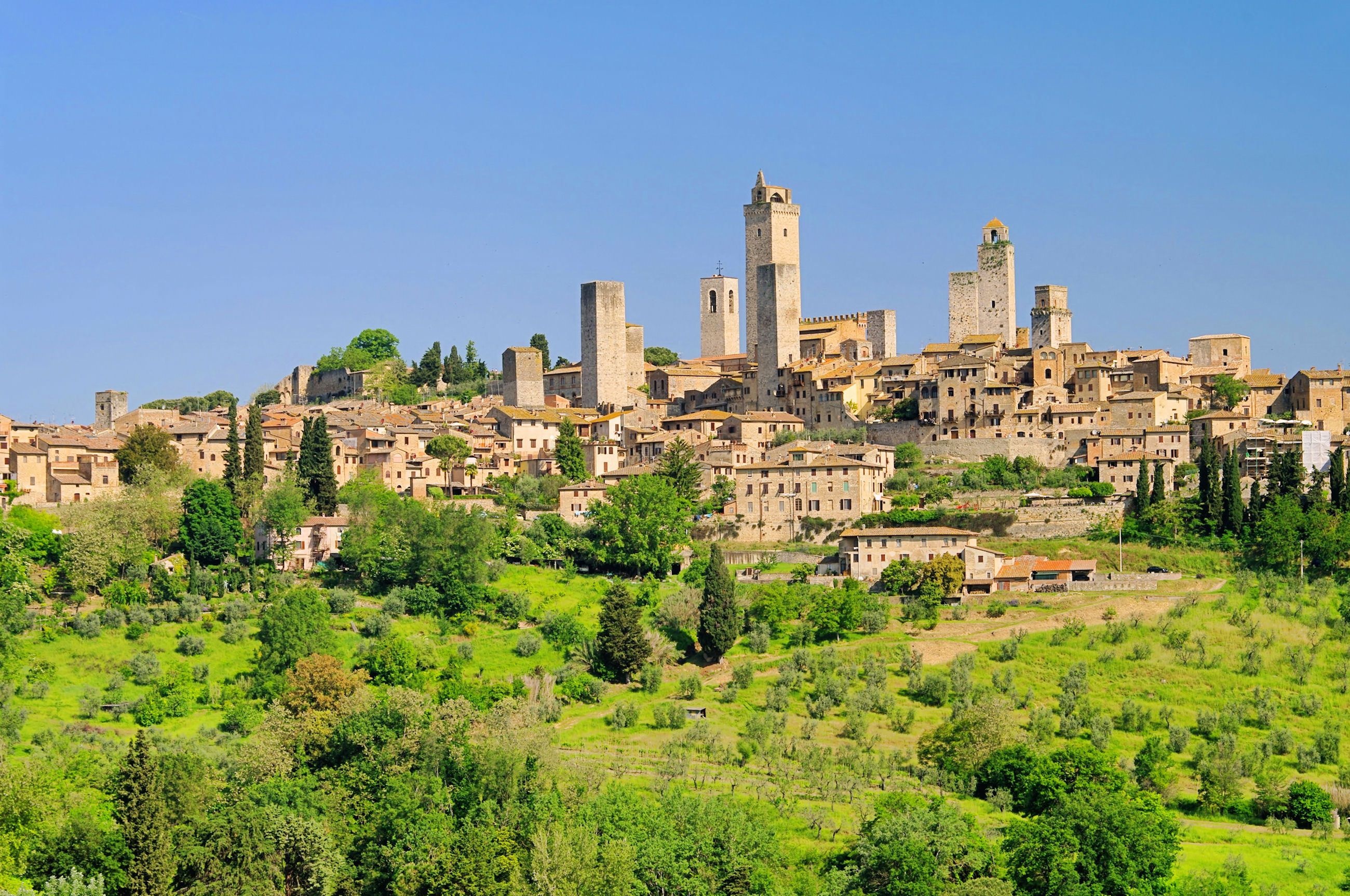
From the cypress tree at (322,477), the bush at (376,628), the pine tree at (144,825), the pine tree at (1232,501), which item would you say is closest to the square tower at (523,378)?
the cypress tree at (322,477)

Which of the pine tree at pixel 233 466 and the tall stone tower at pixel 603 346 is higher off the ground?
the tall stone tower at pixel 603 346

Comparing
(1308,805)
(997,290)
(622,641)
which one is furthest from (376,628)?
(997,290)

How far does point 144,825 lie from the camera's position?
46125 millimetres

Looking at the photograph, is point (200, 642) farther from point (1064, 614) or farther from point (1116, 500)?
point (1116, 500)

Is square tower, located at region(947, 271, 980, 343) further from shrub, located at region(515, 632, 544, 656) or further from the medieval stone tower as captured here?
shrub, located at region(515, 632, 544, 656)

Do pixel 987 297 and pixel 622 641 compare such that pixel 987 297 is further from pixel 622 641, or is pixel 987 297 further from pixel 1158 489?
pixel 622 641

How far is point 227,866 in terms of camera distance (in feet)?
152

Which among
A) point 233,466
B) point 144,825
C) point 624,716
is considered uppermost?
point 233,466

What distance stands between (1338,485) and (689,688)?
83.9 ft

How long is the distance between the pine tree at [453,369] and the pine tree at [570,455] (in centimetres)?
2809

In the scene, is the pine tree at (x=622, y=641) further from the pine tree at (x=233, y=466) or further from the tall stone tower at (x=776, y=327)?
the tall stone tower at (x=776, y=327)

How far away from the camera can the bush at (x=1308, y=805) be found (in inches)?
2047

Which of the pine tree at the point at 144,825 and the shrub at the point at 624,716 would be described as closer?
the pine tree at the point at 144,825

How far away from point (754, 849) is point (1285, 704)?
816 inches
